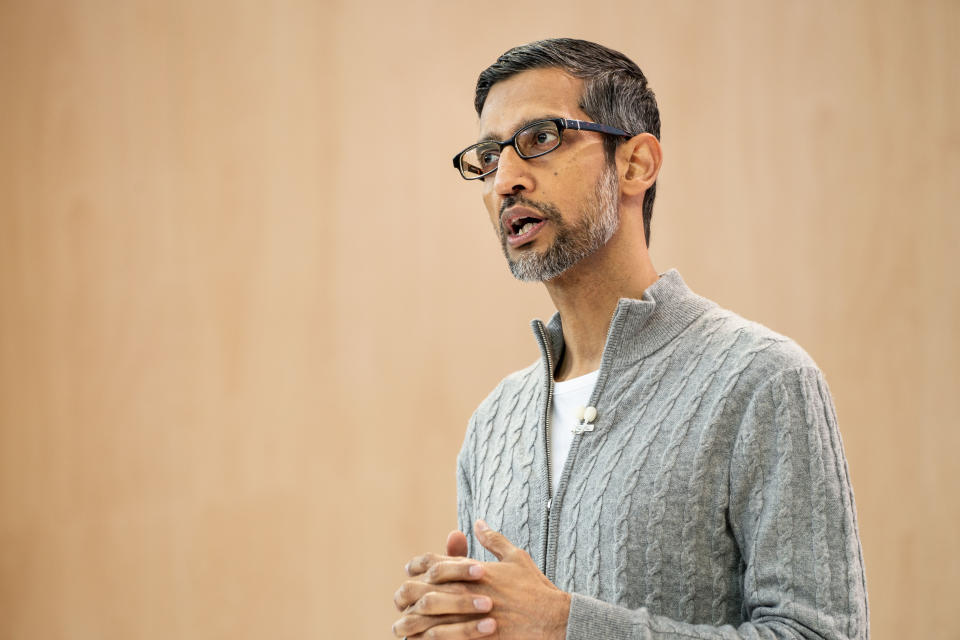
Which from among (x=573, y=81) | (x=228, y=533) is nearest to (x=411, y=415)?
(x=228, y=533)

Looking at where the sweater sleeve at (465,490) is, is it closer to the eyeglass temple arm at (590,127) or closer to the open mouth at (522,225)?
the open mouth at (522,225)

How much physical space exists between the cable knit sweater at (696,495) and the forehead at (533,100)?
326 mm

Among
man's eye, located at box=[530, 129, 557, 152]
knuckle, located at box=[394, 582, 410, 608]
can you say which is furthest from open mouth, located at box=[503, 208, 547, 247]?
knuckle, located at box=[394, 582, 410, 608]

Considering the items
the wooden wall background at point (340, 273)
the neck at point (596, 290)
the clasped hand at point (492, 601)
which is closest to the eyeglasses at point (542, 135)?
the neck at point (596, 290)

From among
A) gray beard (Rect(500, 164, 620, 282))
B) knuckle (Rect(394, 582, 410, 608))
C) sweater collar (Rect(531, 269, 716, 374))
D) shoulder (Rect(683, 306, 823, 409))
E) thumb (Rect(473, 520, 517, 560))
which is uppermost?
gray beard (Rect(500, 164, 620, 282))

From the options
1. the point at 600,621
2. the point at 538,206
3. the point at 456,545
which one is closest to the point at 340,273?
the point at 538,206

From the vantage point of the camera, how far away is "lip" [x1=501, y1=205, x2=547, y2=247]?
136 cm

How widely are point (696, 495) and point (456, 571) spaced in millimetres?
338

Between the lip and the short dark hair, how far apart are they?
160 mm

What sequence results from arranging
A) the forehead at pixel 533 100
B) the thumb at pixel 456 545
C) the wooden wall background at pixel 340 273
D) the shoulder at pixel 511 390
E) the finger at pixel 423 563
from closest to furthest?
the finger at pixel 423 563 < the thumb at pixel 456 545 < the forehead at pixel 533 100 < the shoulder at pixel 511 390 < the wooden wall background at pixel 340 273

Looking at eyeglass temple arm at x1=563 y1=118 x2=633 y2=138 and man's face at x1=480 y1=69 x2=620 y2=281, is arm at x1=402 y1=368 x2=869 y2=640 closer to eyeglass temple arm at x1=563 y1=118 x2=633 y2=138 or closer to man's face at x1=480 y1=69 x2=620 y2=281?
man's face at x1=480 y1=69 x2=620 y2=281

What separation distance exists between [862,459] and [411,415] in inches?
53.6

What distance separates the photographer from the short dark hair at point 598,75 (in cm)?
141

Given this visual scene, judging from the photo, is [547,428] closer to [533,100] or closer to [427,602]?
[427,602]
